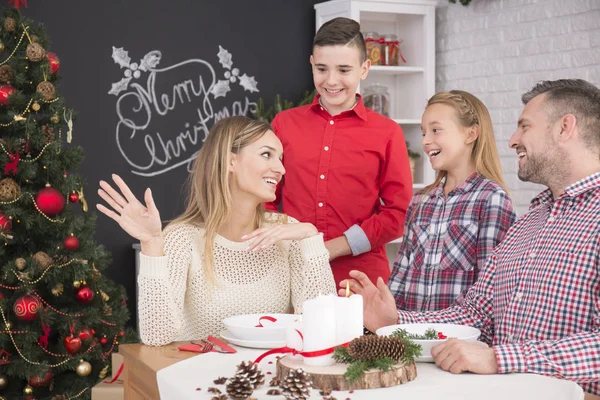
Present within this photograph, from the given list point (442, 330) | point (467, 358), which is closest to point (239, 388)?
point (467, 358)

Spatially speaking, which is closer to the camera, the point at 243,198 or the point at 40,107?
the point at 243,198

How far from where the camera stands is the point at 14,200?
12.8ft

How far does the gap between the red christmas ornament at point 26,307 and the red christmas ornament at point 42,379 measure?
30 centimetres

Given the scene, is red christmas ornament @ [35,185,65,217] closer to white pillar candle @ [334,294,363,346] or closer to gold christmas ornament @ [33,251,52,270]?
gold christmas ornament @ [33,251,52,270]

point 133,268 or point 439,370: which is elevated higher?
point 439,370

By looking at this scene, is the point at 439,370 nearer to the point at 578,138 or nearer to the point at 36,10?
the point at 578,138

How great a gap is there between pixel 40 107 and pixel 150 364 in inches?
87.8

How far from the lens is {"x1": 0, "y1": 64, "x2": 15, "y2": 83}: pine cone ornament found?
3.95m

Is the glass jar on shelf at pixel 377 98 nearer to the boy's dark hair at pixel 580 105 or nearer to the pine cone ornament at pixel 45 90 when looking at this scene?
the pine cone ornament at pixel 45 90

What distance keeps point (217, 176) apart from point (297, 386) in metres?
1.25

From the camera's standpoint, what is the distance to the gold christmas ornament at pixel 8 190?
389 centimetres

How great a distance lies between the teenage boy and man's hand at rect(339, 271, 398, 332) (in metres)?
0.82

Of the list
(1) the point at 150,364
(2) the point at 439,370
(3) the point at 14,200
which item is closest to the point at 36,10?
(3) the point at 14,200

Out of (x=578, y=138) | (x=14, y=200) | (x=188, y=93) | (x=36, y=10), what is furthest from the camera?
(x=188, y=93)
